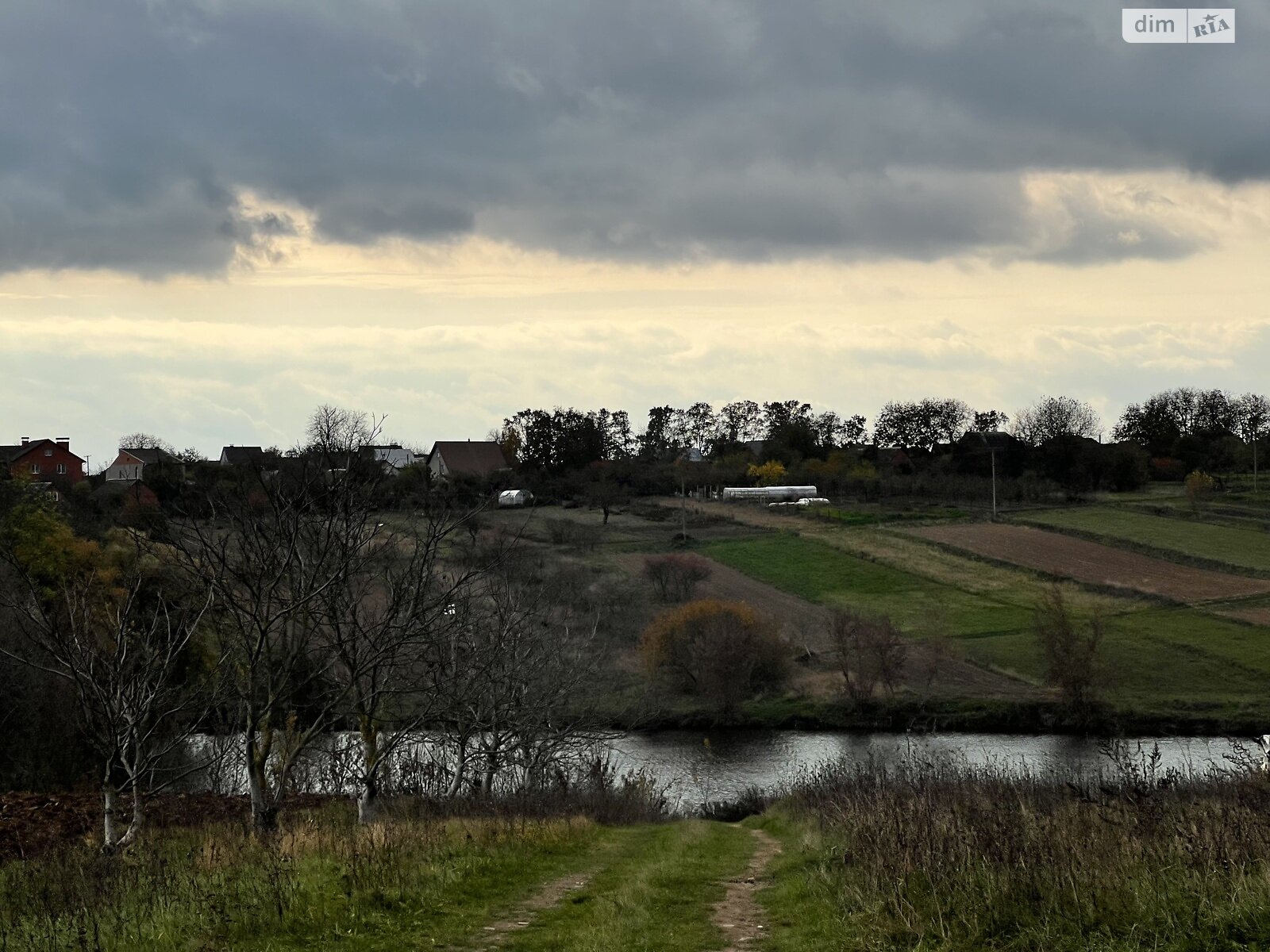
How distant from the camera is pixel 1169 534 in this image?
84.4 metres

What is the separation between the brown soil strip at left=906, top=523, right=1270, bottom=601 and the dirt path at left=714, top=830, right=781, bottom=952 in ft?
201

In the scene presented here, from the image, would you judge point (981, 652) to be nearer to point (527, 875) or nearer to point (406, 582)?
point (406, 582)

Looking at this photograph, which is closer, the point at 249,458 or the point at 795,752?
the point at 249,458

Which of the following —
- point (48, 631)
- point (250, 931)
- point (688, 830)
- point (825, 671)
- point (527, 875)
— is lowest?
point (825, 671)

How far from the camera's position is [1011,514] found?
9575 cm

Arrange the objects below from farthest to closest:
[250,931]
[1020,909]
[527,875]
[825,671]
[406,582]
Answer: [825,671] → [406,582] → [527,875] → [250,931] → [1020,909]

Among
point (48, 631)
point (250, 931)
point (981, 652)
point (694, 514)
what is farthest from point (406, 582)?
point (694, 514)

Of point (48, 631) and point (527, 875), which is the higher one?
point (48, 631)

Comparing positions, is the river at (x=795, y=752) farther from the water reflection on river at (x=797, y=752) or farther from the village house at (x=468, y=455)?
the village house at (x=468, y=455)

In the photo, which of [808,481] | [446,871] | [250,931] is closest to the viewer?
[250,931]

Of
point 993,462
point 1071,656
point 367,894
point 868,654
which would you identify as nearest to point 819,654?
point 868,654

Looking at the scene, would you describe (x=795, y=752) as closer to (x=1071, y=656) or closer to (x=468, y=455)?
(x=1071, y=656)

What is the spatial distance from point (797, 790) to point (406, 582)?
1178cm

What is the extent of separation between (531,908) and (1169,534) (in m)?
83.9
